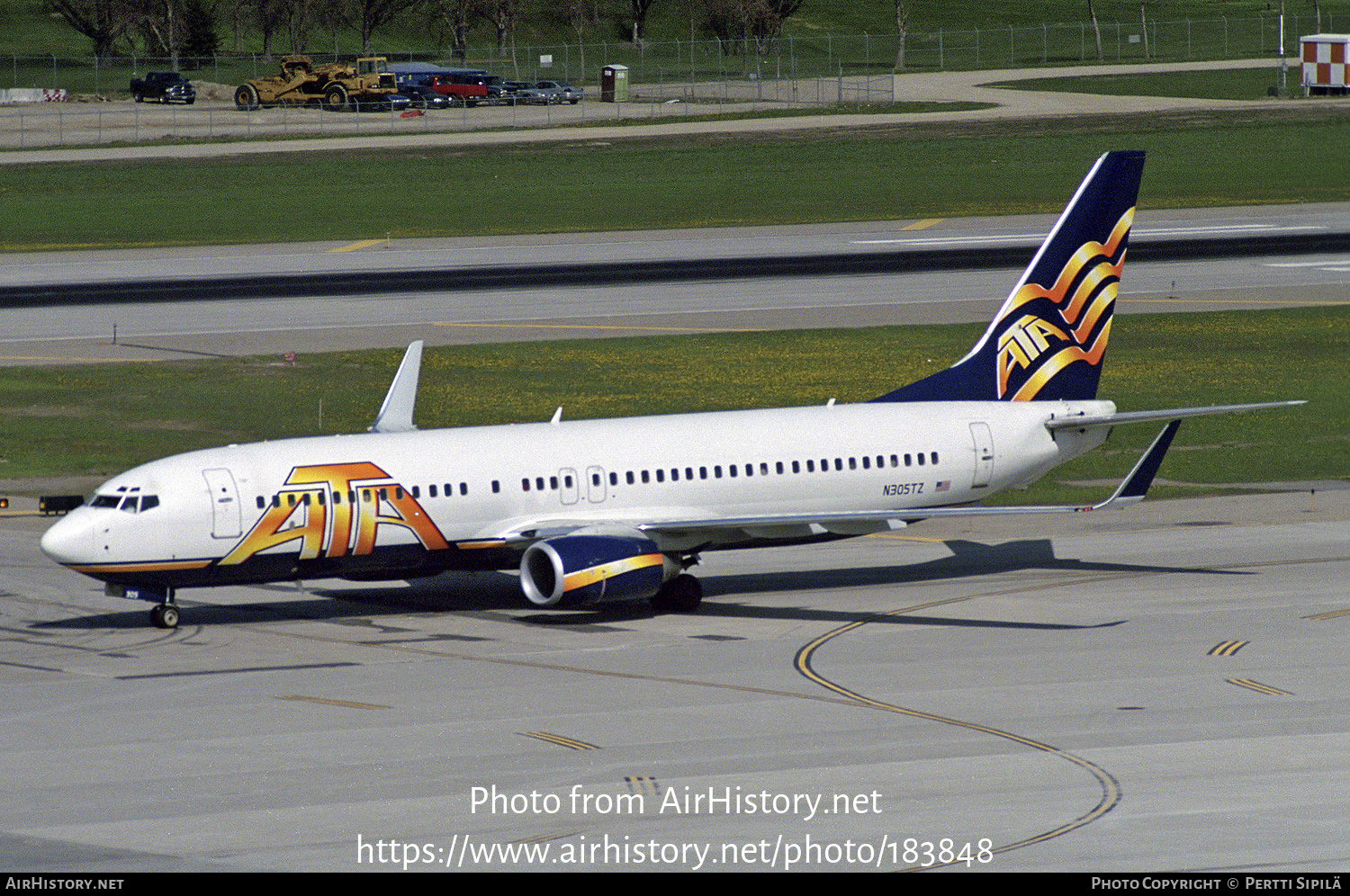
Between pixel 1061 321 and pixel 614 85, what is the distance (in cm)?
13203

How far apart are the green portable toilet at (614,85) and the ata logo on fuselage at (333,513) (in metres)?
136

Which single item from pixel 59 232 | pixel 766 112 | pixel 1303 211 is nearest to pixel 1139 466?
pixel 1303 211

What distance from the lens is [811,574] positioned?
43688 mm

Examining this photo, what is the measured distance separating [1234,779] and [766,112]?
138m

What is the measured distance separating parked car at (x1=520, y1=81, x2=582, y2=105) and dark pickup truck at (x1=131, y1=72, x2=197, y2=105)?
31.6 m

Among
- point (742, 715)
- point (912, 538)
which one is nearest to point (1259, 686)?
point (742, 715)

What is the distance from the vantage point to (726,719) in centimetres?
3017

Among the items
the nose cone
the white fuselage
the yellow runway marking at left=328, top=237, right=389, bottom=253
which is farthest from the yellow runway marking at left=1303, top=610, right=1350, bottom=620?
the yellow runway marking at left=328, top=237, right=389, bottom=253

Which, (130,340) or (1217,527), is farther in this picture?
(130,340)

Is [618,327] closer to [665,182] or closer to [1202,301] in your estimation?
[1202,301]

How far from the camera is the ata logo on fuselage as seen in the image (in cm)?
3744

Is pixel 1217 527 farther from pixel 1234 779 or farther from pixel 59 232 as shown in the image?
pixel 59 232

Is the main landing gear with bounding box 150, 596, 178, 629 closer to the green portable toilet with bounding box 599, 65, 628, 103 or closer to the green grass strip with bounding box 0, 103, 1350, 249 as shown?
the green grass strip with bounding box 0, 103, 1350, 249

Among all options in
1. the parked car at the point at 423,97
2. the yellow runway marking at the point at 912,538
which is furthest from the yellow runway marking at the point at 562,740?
the parked car at the point at 423,97
